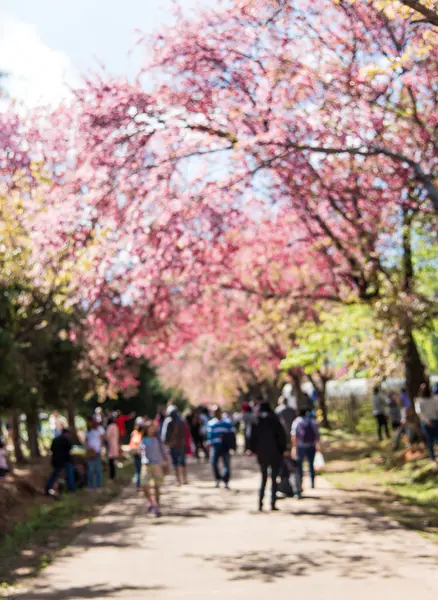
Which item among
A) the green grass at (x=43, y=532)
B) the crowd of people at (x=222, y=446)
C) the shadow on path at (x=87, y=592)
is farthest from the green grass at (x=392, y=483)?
the green grass at (x=43, y=532)

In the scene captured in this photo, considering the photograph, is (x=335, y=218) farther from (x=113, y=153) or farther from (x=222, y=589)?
(x=222, y=589)

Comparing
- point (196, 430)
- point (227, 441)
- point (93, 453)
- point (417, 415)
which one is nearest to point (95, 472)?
point (93, 453)

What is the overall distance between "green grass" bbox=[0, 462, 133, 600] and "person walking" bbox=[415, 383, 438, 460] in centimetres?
685

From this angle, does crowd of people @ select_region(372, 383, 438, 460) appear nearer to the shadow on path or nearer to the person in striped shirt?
the person in striped shirt

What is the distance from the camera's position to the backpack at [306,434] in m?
18.2

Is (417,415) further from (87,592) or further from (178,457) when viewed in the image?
(87,592)

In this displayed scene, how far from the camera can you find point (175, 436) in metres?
22.6

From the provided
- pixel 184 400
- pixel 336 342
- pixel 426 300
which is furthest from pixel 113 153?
pixel 184 400

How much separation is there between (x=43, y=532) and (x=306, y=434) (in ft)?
18.0

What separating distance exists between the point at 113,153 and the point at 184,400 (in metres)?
72.1

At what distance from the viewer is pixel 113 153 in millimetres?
14414

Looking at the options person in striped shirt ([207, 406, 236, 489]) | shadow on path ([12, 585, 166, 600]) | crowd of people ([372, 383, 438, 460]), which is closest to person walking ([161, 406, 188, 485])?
person in striped shirt ([207, 406, 236, 489])

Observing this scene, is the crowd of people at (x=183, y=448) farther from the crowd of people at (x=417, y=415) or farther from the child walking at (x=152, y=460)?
the crowd of people at (x=417, y=415)

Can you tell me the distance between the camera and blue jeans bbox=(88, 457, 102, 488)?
22.9 meters
